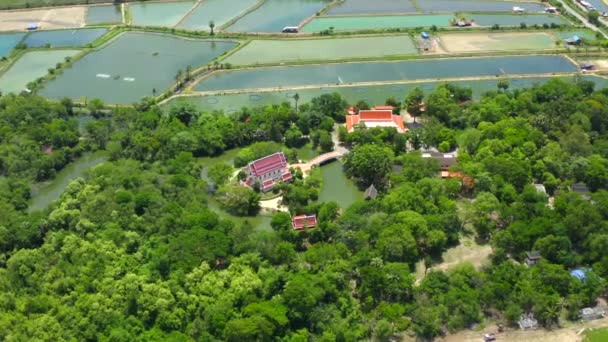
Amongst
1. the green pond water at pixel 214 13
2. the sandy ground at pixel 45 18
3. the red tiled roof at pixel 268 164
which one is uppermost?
the green pond water at pixel 214 13

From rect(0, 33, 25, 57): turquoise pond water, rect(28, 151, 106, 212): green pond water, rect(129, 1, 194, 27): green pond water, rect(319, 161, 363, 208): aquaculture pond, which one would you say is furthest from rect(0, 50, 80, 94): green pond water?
rect(319, 161, 363, 208): aquaculture pond

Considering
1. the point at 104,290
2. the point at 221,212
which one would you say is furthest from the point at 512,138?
Answer: the point at 104,290

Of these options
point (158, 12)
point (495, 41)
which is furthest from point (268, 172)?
point (158, 12)

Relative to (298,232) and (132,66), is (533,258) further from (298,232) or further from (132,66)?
(132,66)

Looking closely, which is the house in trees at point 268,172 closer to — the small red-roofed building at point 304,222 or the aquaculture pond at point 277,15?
the small red-roofed building at point 304,222

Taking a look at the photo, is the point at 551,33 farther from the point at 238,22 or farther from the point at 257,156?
the point at 257,156

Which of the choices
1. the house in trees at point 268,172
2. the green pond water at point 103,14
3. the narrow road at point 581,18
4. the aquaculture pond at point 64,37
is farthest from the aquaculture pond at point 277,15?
the house in trees at point 268,172
